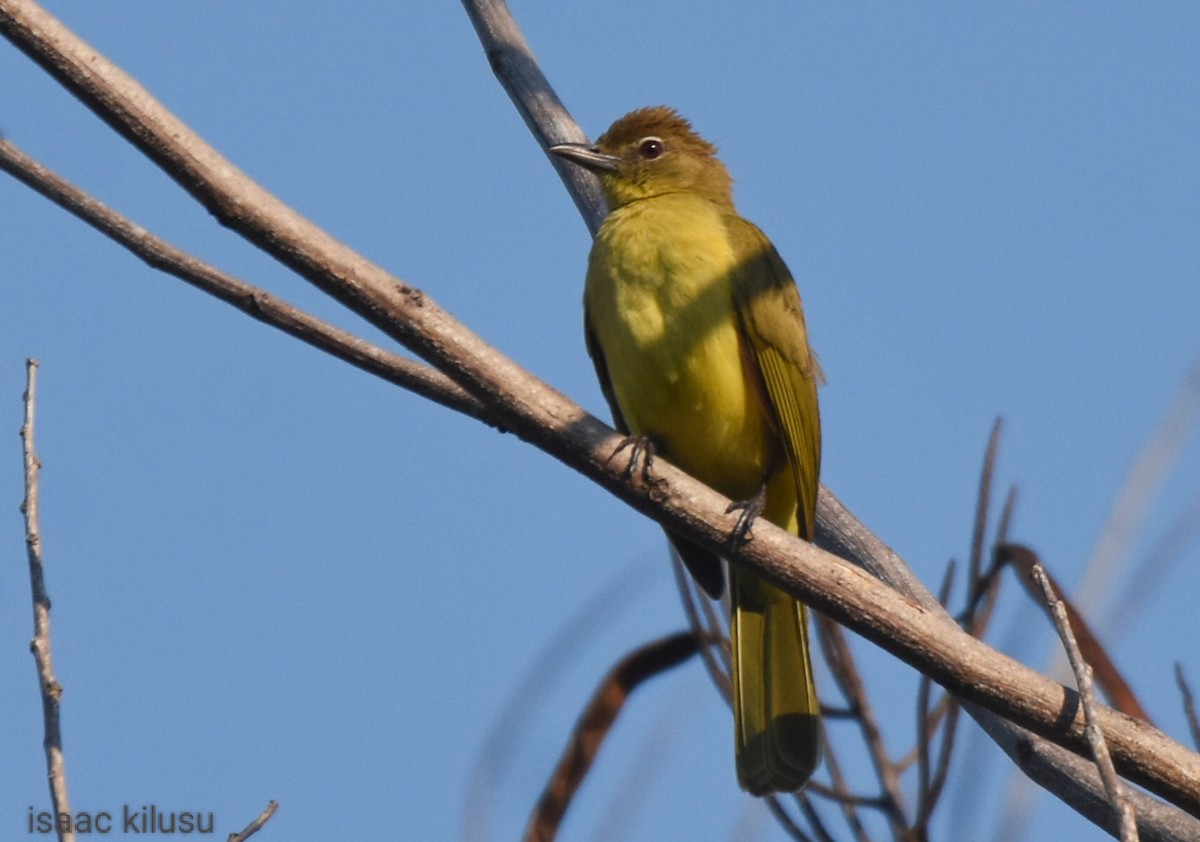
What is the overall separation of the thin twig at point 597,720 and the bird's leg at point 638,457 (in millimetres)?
806

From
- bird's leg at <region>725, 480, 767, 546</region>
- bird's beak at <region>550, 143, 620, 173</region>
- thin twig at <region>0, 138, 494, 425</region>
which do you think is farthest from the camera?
bird's beak at <region>550, 143, 620, 173</region>

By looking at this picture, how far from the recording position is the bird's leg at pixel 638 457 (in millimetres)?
3529

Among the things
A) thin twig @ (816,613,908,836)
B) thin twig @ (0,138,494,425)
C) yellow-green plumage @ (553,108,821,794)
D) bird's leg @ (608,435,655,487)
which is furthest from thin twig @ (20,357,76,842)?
yellow-green plumage @ (553,108,821,794)

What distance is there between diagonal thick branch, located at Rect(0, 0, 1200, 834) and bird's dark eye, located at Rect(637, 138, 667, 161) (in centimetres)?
264

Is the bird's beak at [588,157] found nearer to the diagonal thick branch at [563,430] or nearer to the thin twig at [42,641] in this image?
the diagonal thick branch at [563,430]

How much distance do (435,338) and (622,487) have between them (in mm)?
605

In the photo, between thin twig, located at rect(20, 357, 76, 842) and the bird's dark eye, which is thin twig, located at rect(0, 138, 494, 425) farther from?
the bird's dark eye

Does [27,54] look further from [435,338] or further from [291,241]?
[435,338]

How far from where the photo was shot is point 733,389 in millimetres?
5082

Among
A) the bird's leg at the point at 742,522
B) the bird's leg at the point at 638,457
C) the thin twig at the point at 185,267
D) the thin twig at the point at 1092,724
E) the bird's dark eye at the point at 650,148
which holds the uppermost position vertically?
the bird's dark eye at the point at 650,148

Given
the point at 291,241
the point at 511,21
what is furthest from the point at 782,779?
the point at 511,21

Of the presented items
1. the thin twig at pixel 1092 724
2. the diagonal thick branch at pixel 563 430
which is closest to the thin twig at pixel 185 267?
the diagonal thick branch at pixel 563 430

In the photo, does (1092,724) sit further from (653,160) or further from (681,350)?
(653,160)

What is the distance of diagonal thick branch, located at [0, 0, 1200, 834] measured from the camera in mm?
2990
